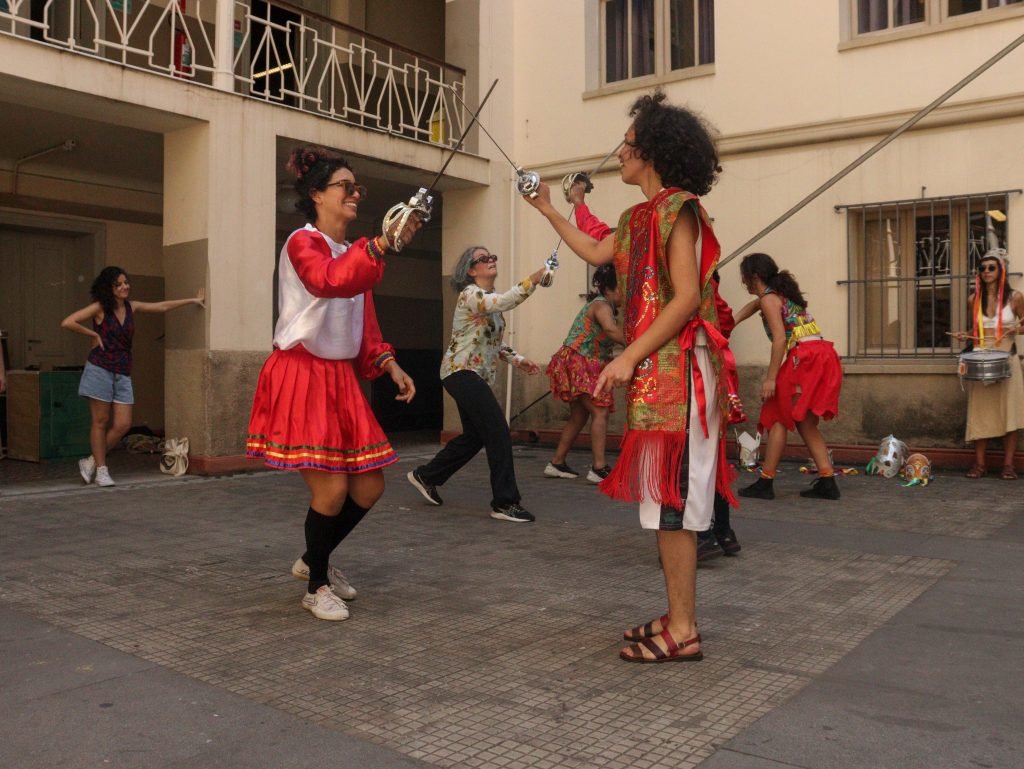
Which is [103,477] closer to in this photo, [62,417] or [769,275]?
[62,417]

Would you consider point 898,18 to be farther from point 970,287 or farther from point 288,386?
point 288,386

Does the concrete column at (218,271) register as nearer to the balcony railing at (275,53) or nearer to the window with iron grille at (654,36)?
the balcony railing at (275,53)

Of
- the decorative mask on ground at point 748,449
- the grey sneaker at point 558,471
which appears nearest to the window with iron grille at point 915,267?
the decorative mask on ground at point 748,449

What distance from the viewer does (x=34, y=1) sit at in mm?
10633

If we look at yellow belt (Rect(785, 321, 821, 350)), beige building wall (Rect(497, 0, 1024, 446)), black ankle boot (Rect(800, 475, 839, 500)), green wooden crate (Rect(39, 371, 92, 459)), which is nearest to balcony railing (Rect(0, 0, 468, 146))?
beige building wall (Rect(497, 0, 1024, 446))

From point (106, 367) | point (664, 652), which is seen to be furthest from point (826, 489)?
point (106, 367)

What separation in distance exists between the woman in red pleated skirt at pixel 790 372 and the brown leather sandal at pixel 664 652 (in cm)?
367

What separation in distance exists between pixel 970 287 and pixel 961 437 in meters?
1.33

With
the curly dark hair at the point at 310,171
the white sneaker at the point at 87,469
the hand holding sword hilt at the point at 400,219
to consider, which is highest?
the curly dark hair at the point at 310,171

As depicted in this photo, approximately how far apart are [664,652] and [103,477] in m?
5.86

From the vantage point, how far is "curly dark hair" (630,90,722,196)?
348 cm

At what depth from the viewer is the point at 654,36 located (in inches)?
428

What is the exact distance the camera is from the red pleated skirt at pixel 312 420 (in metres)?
3.80

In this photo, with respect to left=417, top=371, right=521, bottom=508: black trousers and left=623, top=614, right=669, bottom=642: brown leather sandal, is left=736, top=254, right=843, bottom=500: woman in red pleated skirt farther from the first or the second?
left=623, top=614, right=669, bottom=642: brown leather sandal
